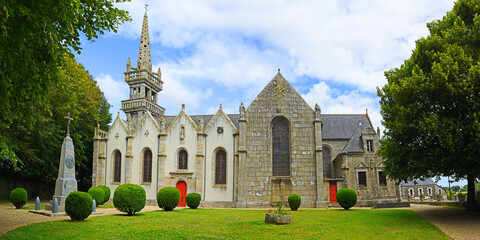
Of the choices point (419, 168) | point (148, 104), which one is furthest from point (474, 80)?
point (148, 104)

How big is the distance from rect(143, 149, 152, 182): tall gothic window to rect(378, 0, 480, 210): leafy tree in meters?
21.1

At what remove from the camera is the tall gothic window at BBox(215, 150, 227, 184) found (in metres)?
30.7

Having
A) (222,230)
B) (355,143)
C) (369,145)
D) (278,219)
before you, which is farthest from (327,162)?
(222,230)

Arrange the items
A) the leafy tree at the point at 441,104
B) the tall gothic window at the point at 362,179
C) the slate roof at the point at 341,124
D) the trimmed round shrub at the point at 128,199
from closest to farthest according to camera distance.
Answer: the leafy tree at the point at 441,104 < the trimmed round shrub at the point at 128,199 < the tall gothic window at the point at 362,179 < the slate roof at the point at 341,124

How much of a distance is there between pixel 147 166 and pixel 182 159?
3.57 metres

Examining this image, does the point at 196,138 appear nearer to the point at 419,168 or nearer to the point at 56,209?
the point at 56,209

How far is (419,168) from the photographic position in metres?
18.1

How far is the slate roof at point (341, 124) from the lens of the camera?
35250 millimetres

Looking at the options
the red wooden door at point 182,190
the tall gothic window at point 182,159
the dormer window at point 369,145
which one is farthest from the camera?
the dormer window at point 369,145

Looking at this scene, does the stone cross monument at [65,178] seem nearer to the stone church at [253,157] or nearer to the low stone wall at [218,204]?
the stone church at [253,157]

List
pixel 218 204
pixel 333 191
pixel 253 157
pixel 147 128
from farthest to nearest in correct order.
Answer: pixel 147 128
pixel 333 191
pixel 218 204
pixel 253 157

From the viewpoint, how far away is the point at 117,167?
33.9 metres

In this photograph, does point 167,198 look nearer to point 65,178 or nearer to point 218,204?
point 65,178

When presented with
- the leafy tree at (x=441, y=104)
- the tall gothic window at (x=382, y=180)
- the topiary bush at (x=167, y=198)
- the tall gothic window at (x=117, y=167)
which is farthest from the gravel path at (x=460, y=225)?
the tall gothic window at (x=117, y=167)
